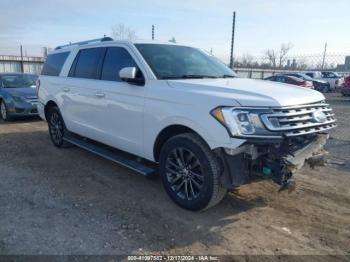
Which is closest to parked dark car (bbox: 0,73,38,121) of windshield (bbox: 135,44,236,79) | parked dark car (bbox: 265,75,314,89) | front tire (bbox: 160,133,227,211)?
windshield (bbox: 135,44,236,79)

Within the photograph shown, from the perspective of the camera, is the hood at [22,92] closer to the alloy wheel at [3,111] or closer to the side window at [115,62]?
the alloy wheel at [3,111]

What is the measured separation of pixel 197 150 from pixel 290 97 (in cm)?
119

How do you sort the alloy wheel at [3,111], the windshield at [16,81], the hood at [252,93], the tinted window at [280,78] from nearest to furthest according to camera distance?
the hood at [252,93] → the alloy wheel at [3,111] → the windshield at [16,81] → the tinted window at [280,78]

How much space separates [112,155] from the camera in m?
5.22

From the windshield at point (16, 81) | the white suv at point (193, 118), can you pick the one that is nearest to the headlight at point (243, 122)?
the white suv at point (193, 118)

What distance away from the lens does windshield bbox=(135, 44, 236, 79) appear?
4.59 m

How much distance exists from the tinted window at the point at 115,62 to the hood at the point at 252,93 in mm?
965

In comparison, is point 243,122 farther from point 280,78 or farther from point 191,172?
point 280,78

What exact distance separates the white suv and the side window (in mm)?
16

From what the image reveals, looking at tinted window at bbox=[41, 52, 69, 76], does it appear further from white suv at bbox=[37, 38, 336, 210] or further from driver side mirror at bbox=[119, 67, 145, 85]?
driver side mirror at bbox=[119, 67, 145, 85]

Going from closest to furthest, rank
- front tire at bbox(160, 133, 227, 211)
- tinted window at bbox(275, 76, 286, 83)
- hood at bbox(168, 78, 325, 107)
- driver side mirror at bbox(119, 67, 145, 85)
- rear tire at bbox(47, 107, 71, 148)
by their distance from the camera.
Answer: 1. hood at bbox(168, 78, 325, 107)
2. front tire at bbox(160, 133, 227, 211)
3. driver side mirror at bbox(119, 67, 145, 85)
4. rear tire at bbox(47, 107, 71, 148)
5. tinted window at bbox(275, 76, 286, 83)

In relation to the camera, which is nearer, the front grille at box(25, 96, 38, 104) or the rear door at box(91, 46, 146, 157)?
the rear door at box(91, 46, 146, 157)

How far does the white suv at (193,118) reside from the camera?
351 centimetres

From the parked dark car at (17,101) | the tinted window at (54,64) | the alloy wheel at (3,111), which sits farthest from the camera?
the alloy wheel at (3,111)
